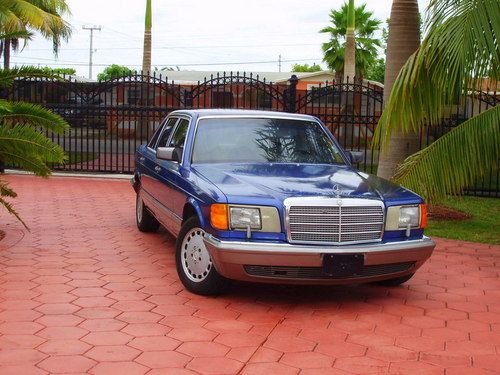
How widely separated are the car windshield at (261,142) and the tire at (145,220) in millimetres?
2158

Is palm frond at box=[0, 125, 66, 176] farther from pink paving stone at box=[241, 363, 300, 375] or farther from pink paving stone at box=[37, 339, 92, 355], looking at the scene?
pink paving stone at box=[241, 363, 300, 375]

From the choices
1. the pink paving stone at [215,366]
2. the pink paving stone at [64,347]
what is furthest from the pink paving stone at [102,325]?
the pink paving stone at [215,366]

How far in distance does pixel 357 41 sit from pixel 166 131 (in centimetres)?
3345

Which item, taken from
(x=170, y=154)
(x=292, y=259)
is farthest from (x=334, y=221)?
(x=170, y=154)

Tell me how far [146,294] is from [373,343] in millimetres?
2139

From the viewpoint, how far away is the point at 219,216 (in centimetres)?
574

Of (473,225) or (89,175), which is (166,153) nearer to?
(473,225)

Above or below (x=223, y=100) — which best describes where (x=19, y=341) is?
below

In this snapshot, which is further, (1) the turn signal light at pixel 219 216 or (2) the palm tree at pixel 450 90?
(2) the palm tree at pixel 450 90

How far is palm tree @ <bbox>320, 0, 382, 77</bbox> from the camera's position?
129 ft

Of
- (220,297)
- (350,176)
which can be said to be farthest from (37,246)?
(350,176)

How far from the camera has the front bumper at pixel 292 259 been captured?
5.61m

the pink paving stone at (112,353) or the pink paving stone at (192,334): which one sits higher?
the pink paving stone at (192,334)

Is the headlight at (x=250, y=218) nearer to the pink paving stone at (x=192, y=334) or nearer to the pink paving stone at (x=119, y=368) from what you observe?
the pink paving stone at (x=192, y=334)
